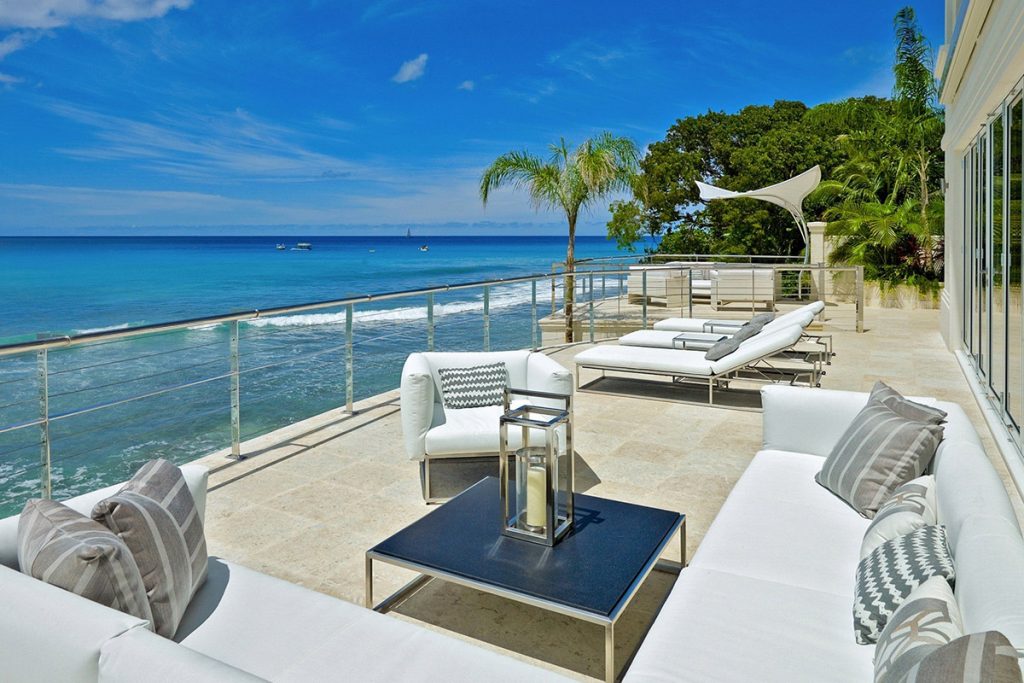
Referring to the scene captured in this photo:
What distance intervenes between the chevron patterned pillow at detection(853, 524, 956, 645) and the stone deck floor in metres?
0.80

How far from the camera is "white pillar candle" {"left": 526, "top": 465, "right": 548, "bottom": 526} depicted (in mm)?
2428

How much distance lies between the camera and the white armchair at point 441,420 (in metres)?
3.65

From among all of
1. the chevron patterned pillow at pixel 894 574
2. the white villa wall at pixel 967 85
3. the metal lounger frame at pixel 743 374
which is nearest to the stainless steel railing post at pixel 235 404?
the metal lounger frame at pixel 743 374

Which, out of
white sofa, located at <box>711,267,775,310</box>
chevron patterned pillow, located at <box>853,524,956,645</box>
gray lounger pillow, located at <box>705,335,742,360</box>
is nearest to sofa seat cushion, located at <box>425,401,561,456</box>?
chevron patterned pillow, located at <box>853,524,956,645</box>

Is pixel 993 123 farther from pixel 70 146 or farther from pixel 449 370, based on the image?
pixel 70 146

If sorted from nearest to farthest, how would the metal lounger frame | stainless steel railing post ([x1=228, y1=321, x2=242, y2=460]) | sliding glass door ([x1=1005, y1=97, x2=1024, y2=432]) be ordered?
sliding glass door ([x1=1005, y1=97, x2=1024, y2=432]) → stainless steel railing post ([x1=228, y1=321, x2=242, y2=460]) → the metal lounger frame

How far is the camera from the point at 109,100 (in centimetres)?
4969

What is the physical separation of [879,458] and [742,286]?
10.4 metres

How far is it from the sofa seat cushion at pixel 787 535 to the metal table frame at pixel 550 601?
174 millimetres

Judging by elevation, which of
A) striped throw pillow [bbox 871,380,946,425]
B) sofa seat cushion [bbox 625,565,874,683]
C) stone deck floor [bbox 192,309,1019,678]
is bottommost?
stone deck floor [bbox 192,309,1019,678]

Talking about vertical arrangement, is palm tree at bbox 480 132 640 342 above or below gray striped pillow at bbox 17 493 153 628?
above

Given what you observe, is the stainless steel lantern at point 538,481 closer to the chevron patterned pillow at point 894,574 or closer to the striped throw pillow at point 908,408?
the chevron patterned pillow at point 894,574

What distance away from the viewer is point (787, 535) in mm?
2373

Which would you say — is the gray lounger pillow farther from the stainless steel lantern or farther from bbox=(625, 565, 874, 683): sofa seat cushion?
bbox=(625, 565, 874, 683): sofa seat cushion
